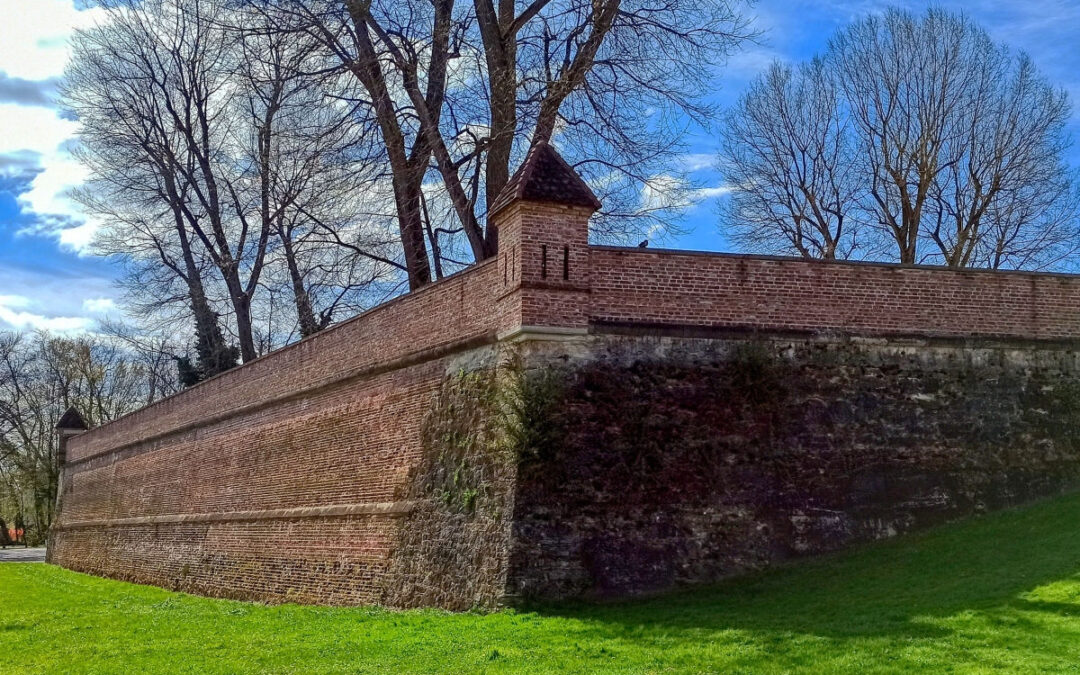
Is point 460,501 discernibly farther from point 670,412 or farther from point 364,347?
point 364,347

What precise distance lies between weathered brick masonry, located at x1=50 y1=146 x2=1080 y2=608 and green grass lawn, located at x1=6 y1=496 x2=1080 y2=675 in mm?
575

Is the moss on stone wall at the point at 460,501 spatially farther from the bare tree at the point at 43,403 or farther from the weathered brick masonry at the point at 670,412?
the bare tree at the point at 43,403

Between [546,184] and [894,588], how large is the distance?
5.86 m

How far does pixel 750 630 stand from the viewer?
962cm

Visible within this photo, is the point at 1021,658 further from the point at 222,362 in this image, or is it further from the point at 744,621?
the point at 222,362

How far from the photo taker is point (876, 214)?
28.8m

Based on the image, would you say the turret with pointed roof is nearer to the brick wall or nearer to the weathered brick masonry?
the weathered brick masonry

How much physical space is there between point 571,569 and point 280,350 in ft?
29.6

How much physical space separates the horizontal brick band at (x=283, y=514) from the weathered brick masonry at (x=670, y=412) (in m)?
0.09

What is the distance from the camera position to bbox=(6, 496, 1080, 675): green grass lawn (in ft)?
28.3

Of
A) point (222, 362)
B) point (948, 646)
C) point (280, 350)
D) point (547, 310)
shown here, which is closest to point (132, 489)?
point (222, 362)

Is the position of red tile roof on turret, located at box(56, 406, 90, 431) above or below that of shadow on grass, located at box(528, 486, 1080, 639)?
above

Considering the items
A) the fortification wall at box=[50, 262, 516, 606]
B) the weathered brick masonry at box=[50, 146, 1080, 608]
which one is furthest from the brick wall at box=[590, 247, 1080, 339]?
the fortification wall at box=[50, 262, 516, 606]

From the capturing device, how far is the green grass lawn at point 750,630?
8.62 metres
